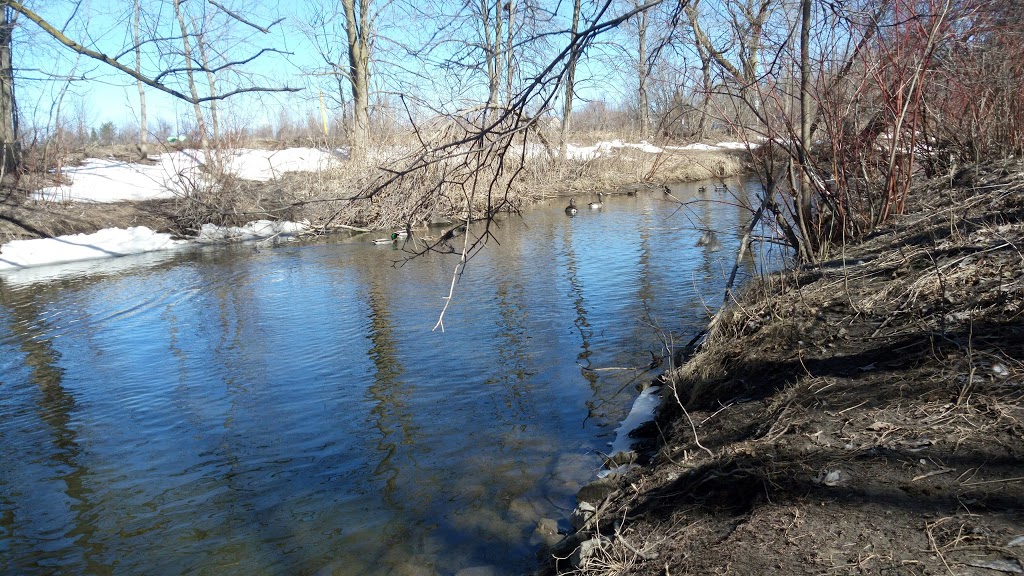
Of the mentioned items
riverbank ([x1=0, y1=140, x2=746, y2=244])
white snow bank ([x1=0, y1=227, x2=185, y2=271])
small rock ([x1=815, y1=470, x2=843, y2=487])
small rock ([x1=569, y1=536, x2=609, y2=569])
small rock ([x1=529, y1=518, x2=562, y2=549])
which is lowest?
small rock ([x1=529, y1=518, x2=562, y2=549])

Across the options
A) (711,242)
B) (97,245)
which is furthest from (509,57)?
(97,245)

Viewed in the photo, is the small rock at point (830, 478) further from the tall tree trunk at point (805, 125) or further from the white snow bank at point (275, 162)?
the white snow bank at point (275, 162)

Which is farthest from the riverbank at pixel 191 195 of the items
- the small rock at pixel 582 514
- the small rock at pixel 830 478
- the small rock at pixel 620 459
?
the small rock at pixel 830 478

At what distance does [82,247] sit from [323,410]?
546 inches

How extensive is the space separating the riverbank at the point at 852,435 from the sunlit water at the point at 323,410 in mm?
949

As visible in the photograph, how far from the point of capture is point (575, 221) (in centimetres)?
1792

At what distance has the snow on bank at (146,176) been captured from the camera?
19.3 metres

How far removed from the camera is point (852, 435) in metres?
3.48

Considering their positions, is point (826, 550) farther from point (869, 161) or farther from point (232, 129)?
point (232, 129)

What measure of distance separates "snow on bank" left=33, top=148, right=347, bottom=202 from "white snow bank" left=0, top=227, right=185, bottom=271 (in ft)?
5.01

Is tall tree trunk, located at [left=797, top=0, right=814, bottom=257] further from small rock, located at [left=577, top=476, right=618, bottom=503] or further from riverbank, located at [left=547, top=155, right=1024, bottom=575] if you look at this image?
small rock, located at [left=577, top=476, right=618, bottom=503]

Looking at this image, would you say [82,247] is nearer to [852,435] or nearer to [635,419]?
[635,419]

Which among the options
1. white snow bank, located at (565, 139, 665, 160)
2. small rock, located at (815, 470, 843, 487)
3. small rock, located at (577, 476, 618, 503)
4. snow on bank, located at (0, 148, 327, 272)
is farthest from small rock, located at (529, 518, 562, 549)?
white snow bank, located at (565, 139, 665, 160)

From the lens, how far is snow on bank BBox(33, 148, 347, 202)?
19297 millimetres
